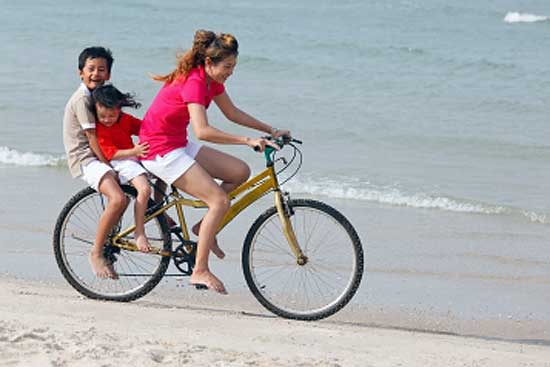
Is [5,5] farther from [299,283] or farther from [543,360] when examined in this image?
[543,360]

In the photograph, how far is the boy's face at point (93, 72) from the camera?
6.56 meters

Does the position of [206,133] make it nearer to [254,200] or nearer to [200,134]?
[200,134]

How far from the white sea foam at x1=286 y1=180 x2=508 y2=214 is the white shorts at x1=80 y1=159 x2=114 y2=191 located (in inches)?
191

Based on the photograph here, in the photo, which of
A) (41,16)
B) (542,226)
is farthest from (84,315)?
(41,16)

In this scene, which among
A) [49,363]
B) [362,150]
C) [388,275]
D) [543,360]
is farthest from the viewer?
[362,150]

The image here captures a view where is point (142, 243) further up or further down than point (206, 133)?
further down

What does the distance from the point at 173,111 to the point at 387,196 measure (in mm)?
5122

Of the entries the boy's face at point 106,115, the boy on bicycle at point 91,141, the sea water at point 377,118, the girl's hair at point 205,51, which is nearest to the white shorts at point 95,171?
the boy on bicycle at point 91,141

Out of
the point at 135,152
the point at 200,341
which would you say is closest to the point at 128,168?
the point at 135,152

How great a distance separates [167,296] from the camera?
7457 mm

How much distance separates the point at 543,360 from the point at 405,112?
35.0 feet

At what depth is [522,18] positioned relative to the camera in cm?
2961

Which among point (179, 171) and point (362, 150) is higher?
point (179, 171)

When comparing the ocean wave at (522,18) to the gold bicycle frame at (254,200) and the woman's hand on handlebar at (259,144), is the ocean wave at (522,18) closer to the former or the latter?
the gold bicycle frame at (254,200)
